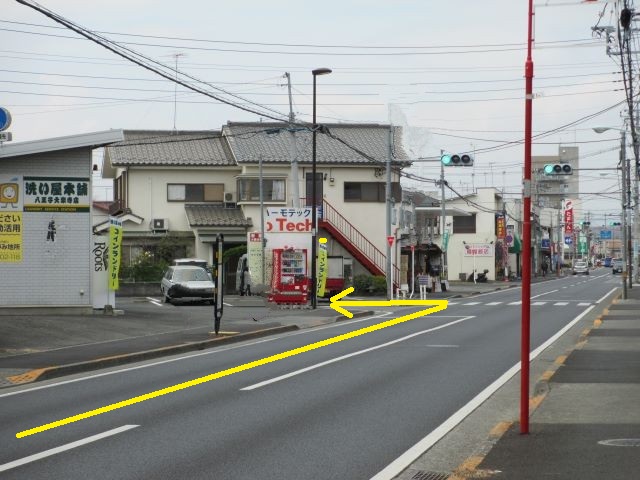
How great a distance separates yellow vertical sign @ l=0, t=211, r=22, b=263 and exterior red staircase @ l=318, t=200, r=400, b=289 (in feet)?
86.2

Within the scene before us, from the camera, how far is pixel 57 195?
27.8 m

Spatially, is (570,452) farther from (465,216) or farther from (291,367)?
(465,216)

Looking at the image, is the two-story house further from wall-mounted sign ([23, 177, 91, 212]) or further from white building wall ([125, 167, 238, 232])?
wall-mounted sign ([23, 177, 91, 212])

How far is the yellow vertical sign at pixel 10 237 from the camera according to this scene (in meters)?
27.1

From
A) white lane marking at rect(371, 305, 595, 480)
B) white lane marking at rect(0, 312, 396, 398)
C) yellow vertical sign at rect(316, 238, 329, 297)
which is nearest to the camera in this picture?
white lane marking at rect(371, 305, 595, 480)

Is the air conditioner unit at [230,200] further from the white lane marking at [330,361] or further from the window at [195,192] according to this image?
the white lane marking at [330,361]

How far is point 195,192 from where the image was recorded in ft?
179

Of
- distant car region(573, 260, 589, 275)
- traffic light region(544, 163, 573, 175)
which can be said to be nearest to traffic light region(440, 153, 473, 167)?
traffic light region(544, 163, 573, 175)

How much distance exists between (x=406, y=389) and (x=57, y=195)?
53.6ft

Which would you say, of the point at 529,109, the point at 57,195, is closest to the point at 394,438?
the point at 529,109

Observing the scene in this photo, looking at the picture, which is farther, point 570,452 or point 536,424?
point 536,424

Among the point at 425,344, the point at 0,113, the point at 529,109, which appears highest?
the point at 0,113

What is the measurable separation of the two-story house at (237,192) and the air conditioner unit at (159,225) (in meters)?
0.05

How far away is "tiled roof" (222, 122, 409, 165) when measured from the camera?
2132 inches
